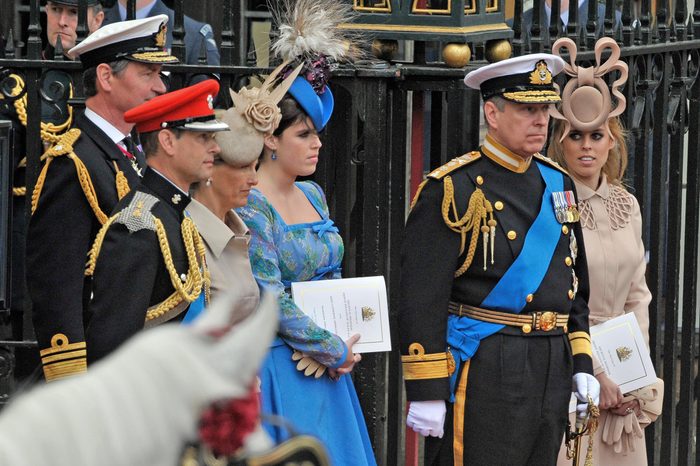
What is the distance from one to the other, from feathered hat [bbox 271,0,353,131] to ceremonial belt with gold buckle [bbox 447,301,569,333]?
2.56ft

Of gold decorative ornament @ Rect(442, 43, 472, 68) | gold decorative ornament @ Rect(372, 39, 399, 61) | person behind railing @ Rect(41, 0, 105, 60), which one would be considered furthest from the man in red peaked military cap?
person behind railing @ Rect(41, 0, 105, 60)

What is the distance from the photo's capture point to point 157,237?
3635mm

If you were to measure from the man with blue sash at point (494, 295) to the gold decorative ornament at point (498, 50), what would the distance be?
0.18 m

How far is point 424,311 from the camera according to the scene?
459 cm

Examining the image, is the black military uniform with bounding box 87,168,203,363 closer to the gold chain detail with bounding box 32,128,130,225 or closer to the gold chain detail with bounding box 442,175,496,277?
the gold chain detail with bounding box 32,128,130,225

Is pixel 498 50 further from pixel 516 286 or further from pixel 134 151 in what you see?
pixel 134 151

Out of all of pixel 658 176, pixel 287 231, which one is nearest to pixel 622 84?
pixel 658 176

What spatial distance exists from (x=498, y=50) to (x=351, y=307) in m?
1.10

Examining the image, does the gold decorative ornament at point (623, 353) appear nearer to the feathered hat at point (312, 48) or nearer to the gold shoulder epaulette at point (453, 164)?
the gold shoulder epaulette at point (453, 164)

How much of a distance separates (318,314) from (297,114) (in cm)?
66

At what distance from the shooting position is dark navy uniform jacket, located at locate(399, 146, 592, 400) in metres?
4.58

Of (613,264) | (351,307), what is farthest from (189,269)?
(613,264)

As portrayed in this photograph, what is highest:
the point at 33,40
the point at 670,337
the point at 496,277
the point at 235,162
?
the point at 33,40

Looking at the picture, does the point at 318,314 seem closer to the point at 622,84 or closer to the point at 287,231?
the point at 287,231
